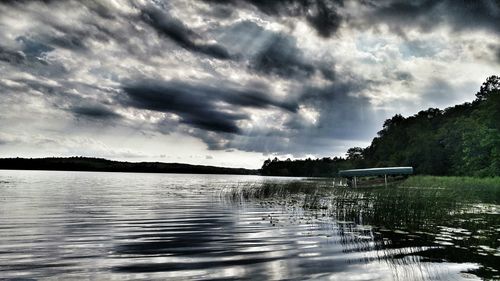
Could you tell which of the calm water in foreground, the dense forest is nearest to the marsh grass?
the calm water in foreground

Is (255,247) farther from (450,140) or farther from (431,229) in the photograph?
(450,140)

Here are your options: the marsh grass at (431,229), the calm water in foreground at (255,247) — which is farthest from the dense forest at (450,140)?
the calm water in foreground at (255,247)

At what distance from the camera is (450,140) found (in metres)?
83.9

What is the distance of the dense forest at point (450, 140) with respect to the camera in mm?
61094

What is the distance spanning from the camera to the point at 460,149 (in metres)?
80.4

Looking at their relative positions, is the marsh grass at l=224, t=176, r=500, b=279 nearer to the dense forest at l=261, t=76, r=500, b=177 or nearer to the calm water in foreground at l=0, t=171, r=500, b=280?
the calm water in foreground at l=0, t=171, r=500, b=280

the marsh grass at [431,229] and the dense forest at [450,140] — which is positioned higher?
the dense forest at [450,140]

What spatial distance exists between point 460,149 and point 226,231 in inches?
3201

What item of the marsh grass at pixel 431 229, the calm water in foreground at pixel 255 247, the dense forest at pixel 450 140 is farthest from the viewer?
the dense forest at pixel 450 140

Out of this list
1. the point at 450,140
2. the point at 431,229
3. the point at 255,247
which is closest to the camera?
the point at 255,247

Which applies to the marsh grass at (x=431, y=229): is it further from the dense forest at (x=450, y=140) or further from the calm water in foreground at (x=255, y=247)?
the dense forest at (x=450, y=140)

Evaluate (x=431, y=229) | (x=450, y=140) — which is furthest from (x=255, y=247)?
(x=450, y=140)

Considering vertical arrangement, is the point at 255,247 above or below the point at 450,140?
below

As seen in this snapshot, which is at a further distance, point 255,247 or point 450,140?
point 450,140
